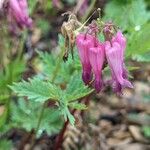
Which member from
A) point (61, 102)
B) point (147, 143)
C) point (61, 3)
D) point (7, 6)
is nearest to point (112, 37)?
point (61, 102)

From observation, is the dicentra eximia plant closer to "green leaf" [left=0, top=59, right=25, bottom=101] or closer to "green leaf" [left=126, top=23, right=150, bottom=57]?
"green leaf" [left=126, top=23, right=150, bottom=57]

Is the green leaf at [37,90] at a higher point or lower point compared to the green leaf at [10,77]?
lower

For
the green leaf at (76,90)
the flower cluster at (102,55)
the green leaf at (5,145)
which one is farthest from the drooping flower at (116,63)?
the green leaf at (5,145)

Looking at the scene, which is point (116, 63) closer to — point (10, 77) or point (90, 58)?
point (90, 58)

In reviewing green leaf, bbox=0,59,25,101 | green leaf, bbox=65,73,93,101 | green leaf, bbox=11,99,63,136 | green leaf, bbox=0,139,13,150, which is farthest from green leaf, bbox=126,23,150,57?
green leaf, bbox=0,139,13,150

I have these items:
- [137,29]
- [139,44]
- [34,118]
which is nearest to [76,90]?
[139,44]

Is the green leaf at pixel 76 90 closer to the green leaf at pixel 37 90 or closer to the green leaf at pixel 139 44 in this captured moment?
the green leaf at pixel 37 90
